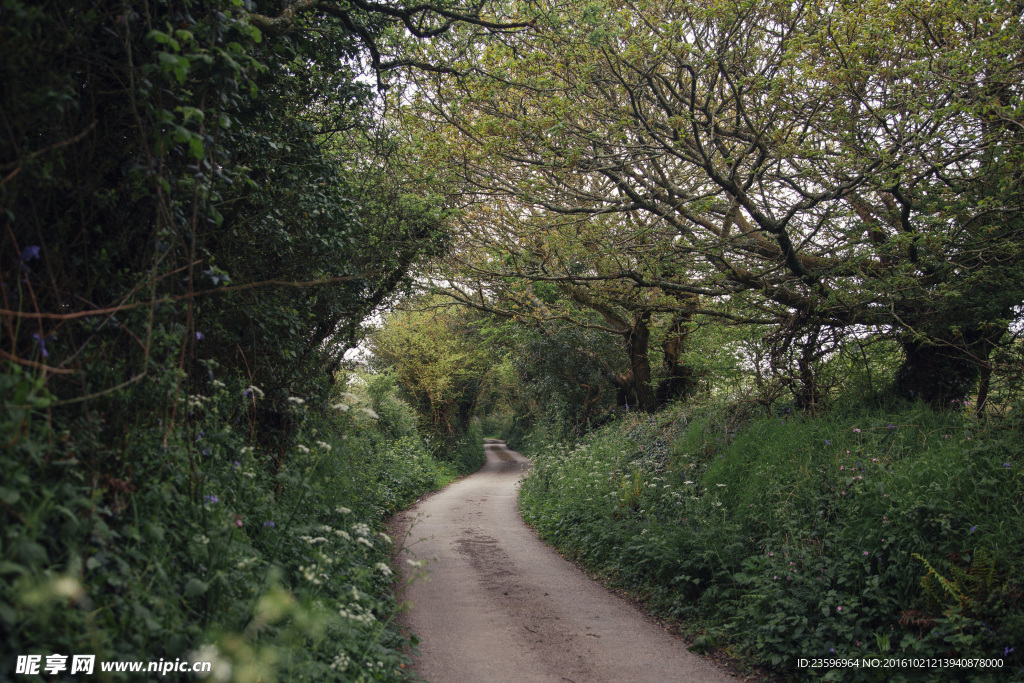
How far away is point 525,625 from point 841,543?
3.53m

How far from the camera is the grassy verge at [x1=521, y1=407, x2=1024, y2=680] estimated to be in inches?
193

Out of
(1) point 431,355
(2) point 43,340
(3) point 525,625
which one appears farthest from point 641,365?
(2) point 43,340

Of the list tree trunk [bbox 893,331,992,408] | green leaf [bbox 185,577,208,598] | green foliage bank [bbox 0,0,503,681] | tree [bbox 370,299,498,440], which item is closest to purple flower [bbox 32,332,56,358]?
green foliage bank [bbox 0,0,503,681]

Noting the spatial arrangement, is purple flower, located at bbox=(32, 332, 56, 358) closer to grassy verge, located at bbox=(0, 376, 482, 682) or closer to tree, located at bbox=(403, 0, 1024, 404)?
grassy verge, located at bbox=(0, 376, 482, 682)

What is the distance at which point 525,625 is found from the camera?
6812mm

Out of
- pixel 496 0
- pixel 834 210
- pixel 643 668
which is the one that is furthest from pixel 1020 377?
pixel 496 0

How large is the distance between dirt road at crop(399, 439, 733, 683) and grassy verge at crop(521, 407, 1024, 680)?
23.6 inches

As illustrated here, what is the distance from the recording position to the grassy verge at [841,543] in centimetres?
489

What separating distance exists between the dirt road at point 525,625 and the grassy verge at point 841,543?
23.6 inches

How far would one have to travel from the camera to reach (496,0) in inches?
283

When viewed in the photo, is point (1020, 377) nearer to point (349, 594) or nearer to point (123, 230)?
point (349, 594)

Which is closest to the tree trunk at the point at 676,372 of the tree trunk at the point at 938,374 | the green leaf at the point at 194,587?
the tree trunk at the point at 938,374

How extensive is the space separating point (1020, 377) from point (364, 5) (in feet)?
27.9

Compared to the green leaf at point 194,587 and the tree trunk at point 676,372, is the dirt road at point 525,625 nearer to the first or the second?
the green leaf at point 194,587
